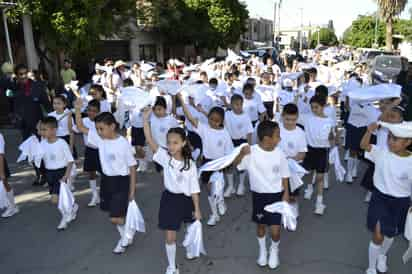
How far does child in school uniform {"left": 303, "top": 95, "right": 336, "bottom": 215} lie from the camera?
5043 mm

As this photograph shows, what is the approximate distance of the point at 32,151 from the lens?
513cm

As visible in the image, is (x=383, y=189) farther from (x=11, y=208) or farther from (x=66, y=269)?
(x=11, y=208)

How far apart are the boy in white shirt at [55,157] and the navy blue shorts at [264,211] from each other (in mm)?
2349

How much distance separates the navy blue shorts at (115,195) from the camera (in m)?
4.00

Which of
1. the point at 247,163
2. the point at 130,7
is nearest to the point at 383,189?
the point at 247,163

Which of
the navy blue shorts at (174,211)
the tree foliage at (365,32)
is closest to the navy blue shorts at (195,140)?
the navy blue shorts at (174,211)

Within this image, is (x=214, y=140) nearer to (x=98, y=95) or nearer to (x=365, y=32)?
(x=98, y=95)

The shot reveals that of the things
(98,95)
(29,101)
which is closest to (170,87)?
(98,95)

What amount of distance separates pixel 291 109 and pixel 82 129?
247cm

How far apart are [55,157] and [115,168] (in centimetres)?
114

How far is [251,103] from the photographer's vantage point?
6.82 m

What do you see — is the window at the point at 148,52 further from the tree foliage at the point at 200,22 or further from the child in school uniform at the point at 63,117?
the child in school uniform at the point at 63,117

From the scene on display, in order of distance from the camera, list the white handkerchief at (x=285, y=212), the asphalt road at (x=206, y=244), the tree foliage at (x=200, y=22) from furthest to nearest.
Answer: the tree foliage at (x=200, y=22) < the asphalt road at (x=206, y=244) < the white handkerchief at (x=285, y=212)

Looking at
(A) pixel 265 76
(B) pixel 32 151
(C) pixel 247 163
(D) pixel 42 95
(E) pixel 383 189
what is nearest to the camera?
(E) pixel 383 189
